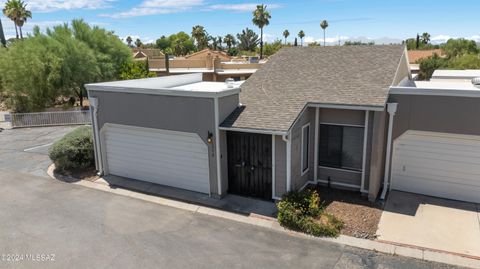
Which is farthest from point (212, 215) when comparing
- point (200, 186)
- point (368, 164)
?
point (368, 164)

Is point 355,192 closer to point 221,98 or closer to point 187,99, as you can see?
point 221,98

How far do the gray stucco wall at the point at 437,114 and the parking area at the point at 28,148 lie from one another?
45.3ft

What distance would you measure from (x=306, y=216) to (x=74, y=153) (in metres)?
9.82

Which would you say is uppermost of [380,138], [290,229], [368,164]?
[380,138]

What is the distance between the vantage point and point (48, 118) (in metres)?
23.7

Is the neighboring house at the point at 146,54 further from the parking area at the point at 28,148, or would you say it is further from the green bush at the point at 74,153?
the green bush at the point at 74,153

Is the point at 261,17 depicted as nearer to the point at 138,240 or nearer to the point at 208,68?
the point at 208,68

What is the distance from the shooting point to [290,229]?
10.1 metres

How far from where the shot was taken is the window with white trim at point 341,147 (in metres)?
12.0

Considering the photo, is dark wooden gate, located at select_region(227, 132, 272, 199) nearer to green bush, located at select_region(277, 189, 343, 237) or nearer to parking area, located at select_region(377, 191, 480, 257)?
green bush, located at select_region(277, 189, 343, 237)

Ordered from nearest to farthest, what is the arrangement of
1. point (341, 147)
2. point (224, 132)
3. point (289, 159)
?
point (289, 159) → point (224, 132) → point (341, 147)

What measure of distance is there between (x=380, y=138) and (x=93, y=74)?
23341 millimetres

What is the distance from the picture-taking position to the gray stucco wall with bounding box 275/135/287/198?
1101cm

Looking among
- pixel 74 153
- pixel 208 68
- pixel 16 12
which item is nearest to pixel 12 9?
pixel 16 12
